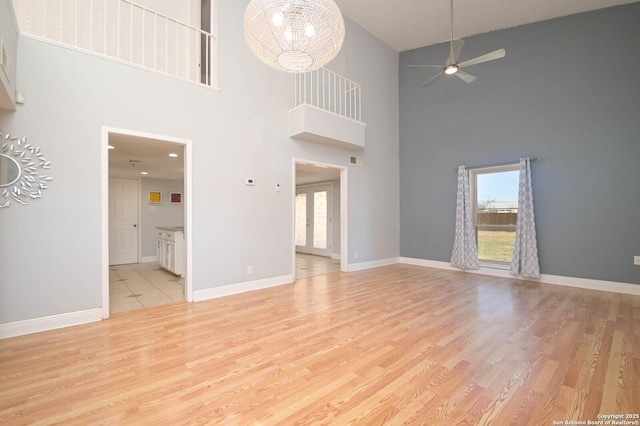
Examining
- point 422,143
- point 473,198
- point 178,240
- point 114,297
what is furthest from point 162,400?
point 422,143

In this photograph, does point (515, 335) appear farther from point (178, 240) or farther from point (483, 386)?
point (178, 240)

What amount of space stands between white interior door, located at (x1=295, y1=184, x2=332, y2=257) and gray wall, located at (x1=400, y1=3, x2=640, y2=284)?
3.00m

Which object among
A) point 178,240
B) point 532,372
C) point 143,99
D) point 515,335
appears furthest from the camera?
point 178,240

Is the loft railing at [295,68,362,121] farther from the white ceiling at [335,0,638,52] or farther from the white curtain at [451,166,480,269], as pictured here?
the white curtain at [451,166,480,269]

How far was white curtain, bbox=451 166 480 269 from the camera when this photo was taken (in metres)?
5.72

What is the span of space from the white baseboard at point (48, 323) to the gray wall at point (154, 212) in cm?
456

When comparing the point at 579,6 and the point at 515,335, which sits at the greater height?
the point at 579,6

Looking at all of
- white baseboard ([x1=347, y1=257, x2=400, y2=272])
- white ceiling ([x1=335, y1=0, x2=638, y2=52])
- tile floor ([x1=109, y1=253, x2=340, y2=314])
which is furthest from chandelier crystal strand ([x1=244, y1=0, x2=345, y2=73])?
white baseboard ([x1=347, y1=257, x2=400, y2=272])

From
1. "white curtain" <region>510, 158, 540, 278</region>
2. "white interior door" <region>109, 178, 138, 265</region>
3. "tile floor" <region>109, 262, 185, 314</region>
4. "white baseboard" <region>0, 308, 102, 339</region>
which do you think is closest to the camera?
"white baseboard" <region>0, 308, 102, 339</region>

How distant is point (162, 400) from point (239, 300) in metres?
2.07

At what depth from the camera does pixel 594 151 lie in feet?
15.1

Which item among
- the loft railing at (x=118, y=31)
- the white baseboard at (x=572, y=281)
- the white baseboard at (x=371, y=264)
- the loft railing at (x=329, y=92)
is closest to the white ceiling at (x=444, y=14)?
the loft railing at (x=329, y=92)

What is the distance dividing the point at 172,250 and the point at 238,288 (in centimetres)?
200

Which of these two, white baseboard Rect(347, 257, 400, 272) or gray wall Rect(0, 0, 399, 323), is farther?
white baseboard Rect(347, 257, 400, 272)
